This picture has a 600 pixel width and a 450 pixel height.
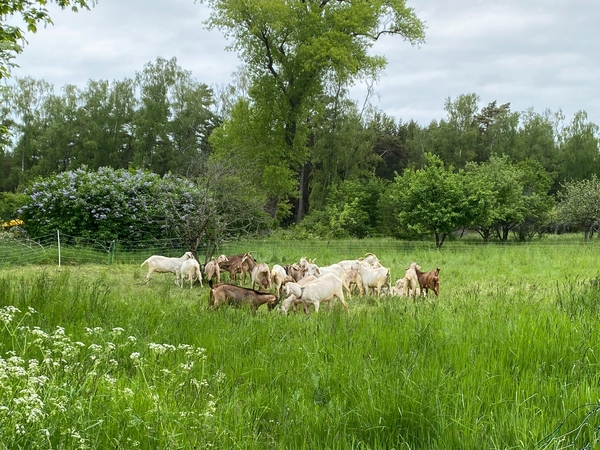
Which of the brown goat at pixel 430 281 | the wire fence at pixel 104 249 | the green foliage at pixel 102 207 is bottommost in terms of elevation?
the brown goat at pixel 430 281

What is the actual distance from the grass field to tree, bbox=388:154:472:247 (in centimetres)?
1680

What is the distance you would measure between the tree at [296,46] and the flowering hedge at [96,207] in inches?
496

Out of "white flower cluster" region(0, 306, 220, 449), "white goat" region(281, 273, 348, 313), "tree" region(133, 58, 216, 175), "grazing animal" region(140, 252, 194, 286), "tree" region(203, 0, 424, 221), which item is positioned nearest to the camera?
"white flower cluster" region(0, 306, 220, 449)

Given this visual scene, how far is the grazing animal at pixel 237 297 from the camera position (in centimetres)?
742

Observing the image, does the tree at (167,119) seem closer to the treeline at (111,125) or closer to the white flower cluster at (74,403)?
the treeline at (111,125)

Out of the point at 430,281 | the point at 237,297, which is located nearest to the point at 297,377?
the point at 237,297

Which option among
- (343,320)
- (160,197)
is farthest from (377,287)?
(160,197)

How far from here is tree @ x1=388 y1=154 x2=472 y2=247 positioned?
76.3 ft

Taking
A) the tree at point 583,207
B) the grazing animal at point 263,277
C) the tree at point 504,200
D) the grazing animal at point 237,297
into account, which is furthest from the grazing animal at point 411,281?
the tree at point 583,207

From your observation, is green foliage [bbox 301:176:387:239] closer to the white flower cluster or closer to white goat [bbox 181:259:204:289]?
white goat [bbox 181:259:204:289]

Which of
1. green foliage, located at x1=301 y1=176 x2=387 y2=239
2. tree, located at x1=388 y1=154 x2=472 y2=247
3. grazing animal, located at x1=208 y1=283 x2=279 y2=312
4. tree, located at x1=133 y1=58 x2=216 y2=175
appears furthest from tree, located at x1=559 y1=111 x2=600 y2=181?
grazing animal, located at x1=208 y1=283 x2=279 y2=312

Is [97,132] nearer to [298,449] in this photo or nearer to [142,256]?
[142,256]

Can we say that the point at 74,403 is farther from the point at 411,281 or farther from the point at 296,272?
the point at 296,272

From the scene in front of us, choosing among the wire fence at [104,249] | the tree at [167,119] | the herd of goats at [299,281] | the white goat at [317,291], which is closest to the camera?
the herd of goats at [299,281]
